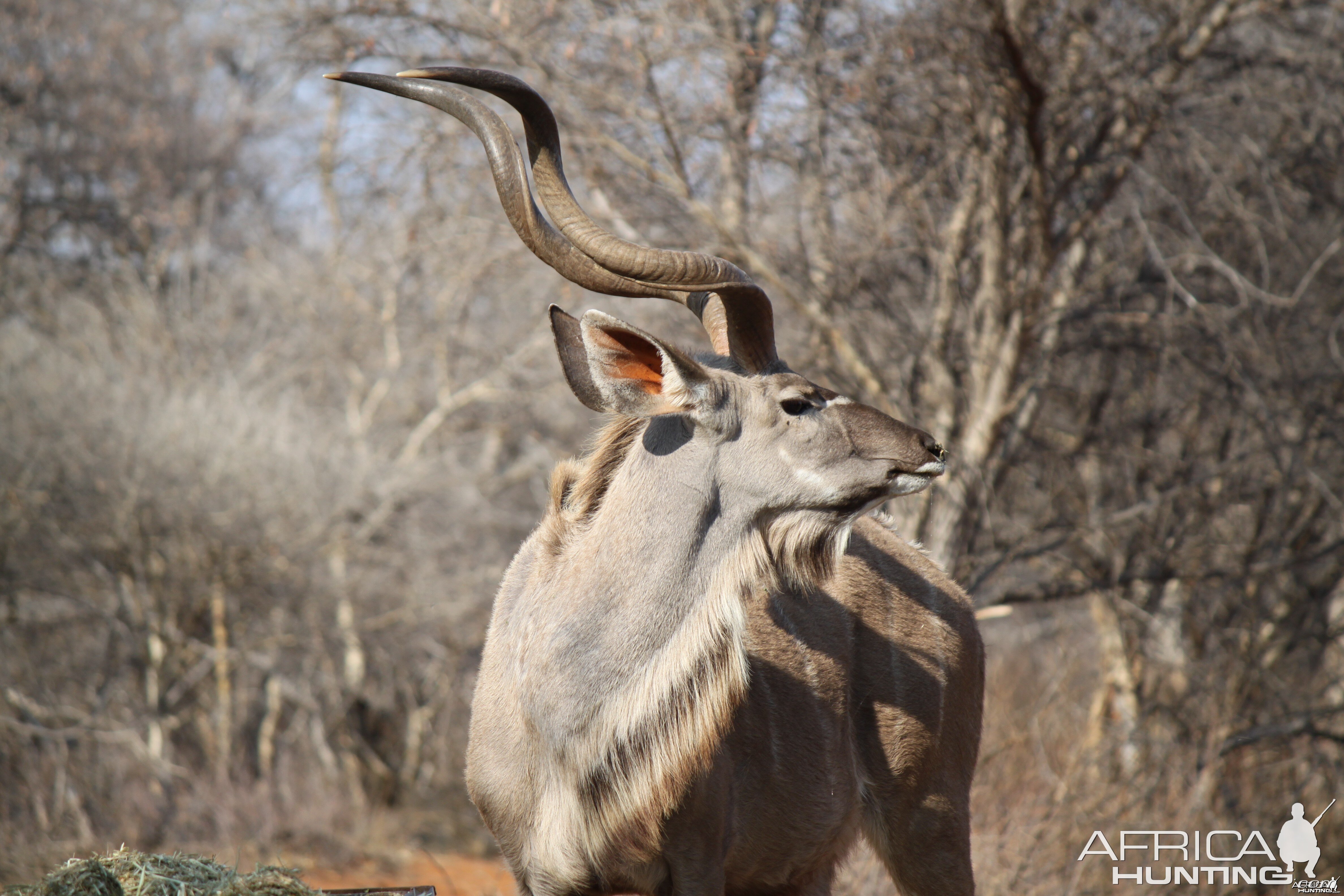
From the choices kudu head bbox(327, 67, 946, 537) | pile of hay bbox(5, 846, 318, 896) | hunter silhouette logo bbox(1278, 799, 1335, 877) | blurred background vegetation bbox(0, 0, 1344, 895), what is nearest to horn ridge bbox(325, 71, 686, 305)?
kudu head bbox(327, 67, 946, 537)

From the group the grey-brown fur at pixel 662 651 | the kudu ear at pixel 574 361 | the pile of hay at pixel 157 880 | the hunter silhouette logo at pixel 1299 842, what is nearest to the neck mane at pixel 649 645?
the grey-brown fur at pixel 662 651

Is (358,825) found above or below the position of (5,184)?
below

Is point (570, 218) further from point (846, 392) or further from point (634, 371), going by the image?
point (846, 392)

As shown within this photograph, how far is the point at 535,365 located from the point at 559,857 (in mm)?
9605

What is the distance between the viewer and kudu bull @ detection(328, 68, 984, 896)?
297cm

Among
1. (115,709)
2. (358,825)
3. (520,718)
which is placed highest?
(520,718)

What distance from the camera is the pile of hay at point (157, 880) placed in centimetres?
274

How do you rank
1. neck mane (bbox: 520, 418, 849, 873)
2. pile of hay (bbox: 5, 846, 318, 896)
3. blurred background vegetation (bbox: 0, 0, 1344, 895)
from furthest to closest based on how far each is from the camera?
blurred background vegetation (bbox: 0, 0, 1344, 895)
neck mane (bbox: 520, 418, 849, 873)
pile of hay (bbox: 5, 846, 318, 896)

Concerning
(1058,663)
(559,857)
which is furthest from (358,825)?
(559,857)

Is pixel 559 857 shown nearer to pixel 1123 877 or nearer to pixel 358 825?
pixel 1123 877

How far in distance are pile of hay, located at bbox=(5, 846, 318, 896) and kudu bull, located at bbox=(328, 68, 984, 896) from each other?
61 cm

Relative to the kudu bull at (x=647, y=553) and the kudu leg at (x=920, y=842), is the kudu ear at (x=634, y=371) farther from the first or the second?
the kudu leg at (x=920, y=842)

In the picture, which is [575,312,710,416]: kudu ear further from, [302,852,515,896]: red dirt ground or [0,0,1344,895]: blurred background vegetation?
[302,852,515,896]: red dirt ground

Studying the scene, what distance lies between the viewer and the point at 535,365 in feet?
40.5
